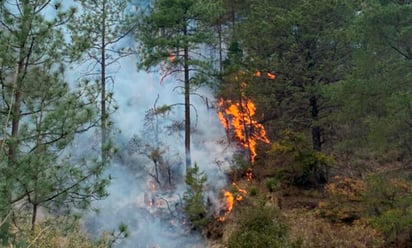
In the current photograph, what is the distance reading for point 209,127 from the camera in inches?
810

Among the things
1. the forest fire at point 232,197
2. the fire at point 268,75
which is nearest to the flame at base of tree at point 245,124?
the fire at point 268,75

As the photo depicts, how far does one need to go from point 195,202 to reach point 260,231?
17.4 ft

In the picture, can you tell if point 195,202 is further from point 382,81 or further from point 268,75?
point 382,81

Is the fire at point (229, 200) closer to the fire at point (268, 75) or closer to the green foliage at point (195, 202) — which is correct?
the green foliage at point (195, 202)

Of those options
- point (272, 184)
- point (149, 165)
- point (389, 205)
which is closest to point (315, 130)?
point (272, 184)

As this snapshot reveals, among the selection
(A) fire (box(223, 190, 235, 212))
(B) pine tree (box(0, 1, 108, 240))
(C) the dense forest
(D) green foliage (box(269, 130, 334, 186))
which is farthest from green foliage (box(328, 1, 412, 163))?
(B) pine tree (box(0, 1, 108, 240))

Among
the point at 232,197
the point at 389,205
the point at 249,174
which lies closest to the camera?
the point at 389,205

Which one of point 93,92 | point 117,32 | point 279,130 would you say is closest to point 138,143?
point 117,32

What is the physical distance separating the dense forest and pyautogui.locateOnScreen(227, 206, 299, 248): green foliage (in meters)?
0.03

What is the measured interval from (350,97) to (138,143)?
10.0 meters

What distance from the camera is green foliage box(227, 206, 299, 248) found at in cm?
973

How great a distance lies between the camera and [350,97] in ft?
38.9

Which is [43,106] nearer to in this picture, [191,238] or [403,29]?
[403,29]

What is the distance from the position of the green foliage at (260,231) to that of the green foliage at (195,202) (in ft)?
15.6
